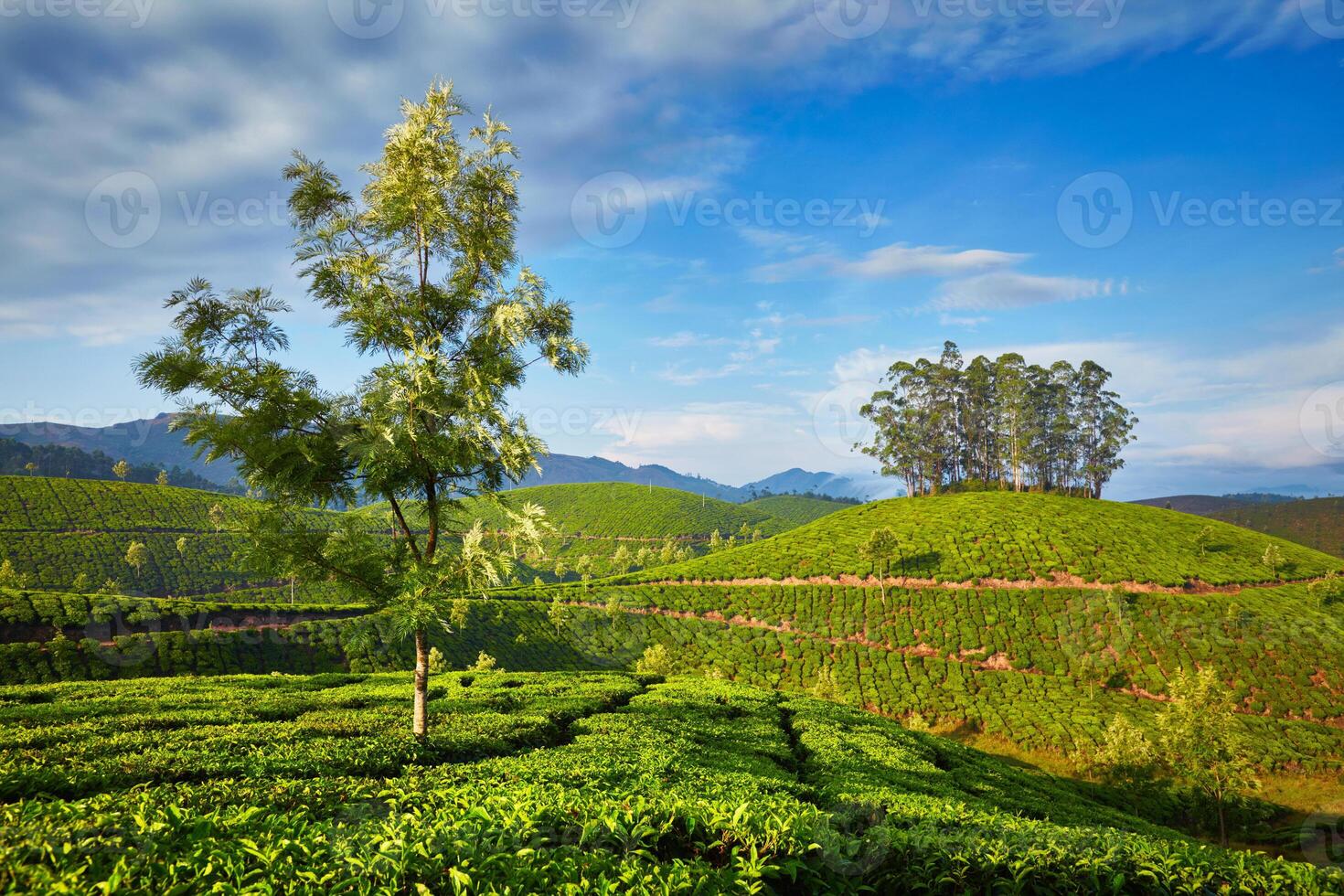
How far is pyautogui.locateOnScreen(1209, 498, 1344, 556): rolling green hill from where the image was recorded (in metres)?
166

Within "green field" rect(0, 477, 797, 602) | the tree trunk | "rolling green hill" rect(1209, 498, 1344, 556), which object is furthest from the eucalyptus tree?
"rolling green hill" rect(1209, 498, 1344, 556)

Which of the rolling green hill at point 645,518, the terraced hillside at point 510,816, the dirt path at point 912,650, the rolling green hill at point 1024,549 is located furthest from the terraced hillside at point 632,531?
the terraced hillside at point 510,816

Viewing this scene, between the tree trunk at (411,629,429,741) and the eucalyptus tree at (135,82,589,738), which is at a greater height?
the eucalyptus tree at (135,82,589,738)

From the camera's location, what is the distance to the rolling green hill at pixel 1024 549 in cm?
6700

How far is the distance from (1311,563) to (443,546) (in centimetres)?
10507

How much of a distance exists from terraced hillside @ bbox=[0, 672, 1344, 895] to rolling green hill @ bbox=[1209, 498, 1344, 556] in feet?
751

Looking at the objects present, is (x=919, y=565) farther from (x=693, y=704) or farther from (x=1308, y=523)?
(x=1308, y=523)

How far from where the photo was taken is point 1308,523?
177 meters

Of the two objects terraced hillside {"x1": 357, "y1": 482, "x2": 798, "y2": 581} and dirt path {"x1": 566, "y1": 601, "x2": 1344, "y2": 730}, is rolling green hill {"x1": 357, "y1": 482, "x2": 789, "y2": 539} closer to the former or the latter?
terraced hillside {"x1": 357, "y1": 482, "x2": 798, "y2": 581}

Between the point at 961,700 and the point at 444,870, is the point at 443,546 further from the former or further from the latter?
the point at 961,700

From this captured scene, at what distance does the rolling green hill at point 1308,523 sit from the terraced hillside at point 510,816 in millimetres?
229021

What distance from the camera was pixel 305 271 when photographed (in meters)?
13.2

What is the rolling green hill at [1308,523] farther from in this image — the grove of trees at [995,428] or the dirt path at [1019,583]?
the dirt path at [1019,583]

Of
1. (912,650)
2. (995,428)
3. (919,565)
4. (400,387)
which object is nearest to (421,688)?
(400,387)
